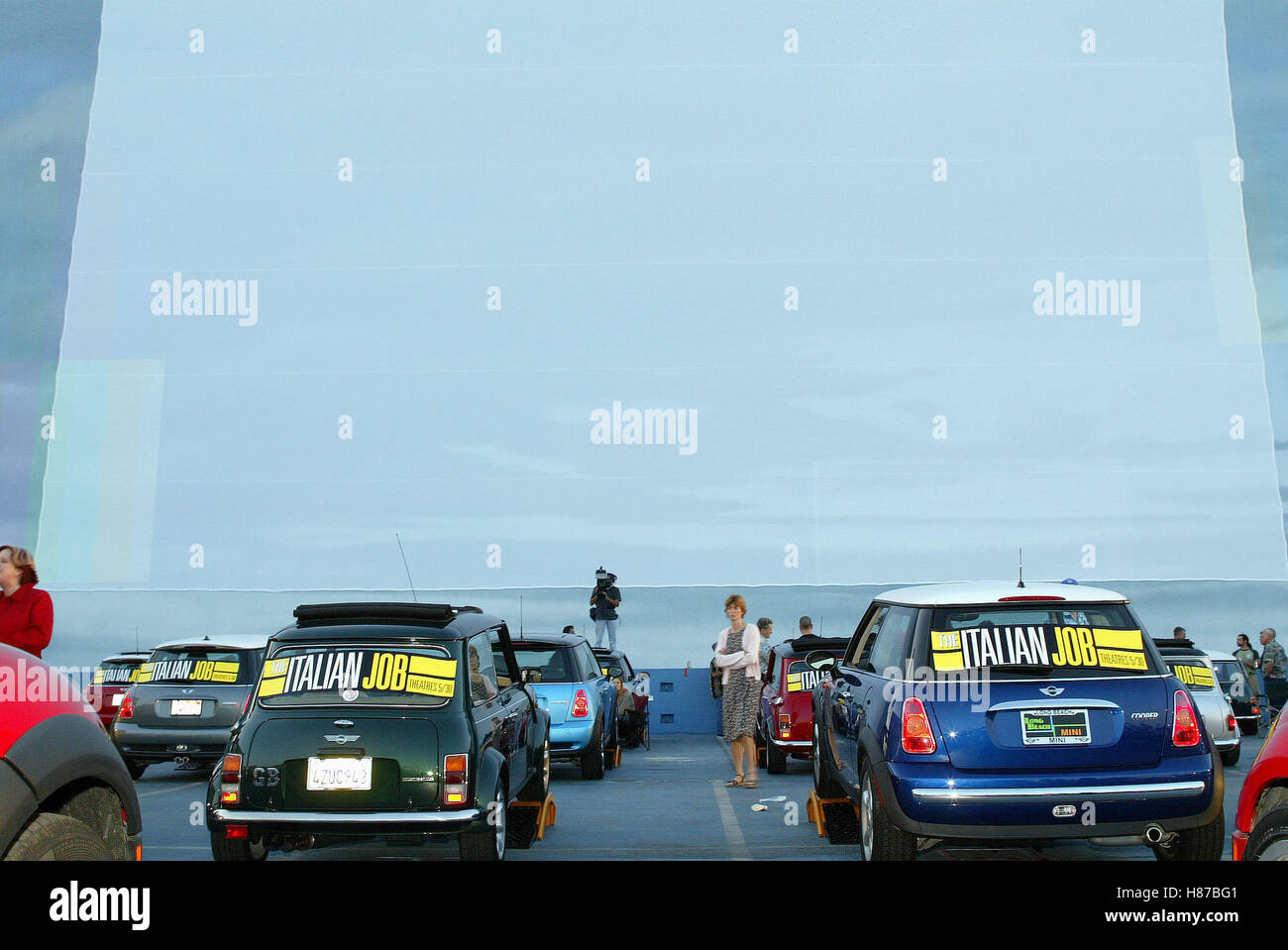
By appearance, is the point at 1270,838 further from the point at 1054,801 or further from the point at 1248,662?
the point at 1248,662

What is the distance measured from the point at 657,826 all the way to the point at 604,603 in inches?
543

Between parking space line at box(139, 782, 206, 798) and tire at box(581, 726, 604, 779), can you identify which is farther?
tire at box(581, 726, 604, 779)

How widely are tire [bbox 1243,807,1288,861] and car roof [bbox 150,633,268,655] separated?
40.8 feet

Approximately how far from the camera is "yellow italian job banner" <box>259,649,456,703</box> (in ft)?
26.1

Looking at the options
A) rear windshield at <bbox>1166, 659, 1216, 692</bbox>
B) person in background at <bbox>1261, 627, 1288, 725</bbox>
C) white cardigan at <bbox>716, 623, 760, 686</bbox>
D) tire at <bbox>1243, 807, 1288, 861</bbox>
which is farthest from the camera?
person in background at <bbox>1261, 627, 1288, 725</bbox>

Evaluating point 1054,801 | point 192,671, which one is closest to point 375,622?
point 1054,801

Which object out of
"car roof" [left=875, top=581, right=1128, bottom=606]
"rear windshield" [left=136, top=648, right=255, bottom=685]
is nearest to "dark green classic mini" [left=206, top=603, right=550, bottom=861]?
"car roof" [left=875, top=581, right=1128, bottom=606]

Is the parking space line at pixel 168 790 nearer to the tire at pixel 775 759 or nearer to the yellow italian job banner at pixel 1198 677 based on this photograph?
the tire at pixel 775 759

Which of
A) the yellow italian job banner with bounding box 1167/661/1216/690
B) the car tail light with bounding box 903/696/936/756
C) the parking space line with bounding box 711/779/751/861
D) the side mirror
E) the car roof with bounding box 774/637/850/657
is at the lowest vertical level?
the parking space line with bounding box 711/779/751/861

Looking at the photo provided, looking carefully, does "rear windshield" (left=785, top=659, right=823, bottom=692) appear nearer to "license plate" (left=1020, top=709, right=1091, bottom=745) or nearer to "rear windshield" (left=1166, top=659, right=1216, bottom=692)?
"rear windshield" (left=1166, top=659, right=1216, bottom=692)

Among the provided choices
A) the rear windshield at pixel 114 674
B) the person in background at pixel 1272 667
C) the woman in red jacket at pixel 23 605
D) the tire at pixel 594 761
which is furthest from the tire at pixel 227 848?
the person in background at pixel 1272 667

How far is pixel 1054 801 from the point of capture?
705cm
